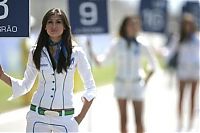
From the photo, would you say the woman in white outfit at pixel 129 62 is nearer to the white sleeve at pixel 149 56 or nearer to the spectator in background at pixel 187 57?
the white sleeve at pixel 149 56

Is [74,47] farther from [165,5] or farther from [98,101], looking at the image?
[98,101]

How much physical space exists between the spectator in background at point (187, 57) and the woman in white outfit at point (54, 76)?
4988mm

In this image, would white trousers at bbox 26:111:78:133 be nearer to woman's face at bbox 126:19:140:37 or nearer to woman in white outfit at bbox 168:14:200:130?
woman's face at bbox 126:19:140:37

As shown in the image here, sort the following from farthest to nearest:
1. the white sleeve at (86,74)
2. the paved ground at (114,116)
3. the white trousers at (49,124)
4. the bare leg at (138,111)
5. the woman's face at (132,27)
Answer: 1. the paved ground at (114,116)
2. the bare leg at (138,111)
3. the woman's face at (132,27)
4. the white sleeve at (86,74)
5. the white trousers at (49,124)

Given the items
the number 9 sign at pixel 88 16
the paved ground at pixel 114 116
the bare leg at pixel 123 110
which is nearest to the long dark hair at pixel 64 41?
the paved ground at pixel 114 116

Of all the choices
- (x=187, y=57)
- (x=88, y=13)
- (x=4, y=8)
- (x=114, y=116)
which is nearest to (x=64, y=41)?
(x=4, y=8)

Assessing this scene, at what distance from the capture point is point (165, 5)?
1094 centimetres

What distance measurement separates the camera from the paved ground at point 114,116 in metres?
8.72

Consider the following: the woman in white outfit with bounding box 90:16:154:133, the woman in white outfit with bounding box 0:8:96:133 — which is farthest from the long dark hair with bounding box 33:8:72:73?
the woman in white outfit with bounding box 90:16:154:133

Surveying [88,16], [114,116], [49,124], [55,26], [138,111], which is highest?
[88,16]

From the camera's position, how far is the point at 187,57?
9.78 metres

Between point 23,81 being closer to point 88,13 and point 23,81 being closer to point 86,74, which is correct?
point 86,74

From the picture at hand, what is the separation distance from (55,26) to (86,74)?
43cm

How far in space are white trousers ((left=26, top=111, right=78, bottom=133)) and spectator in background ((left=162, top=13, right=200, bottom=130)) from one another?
5.15 metres
